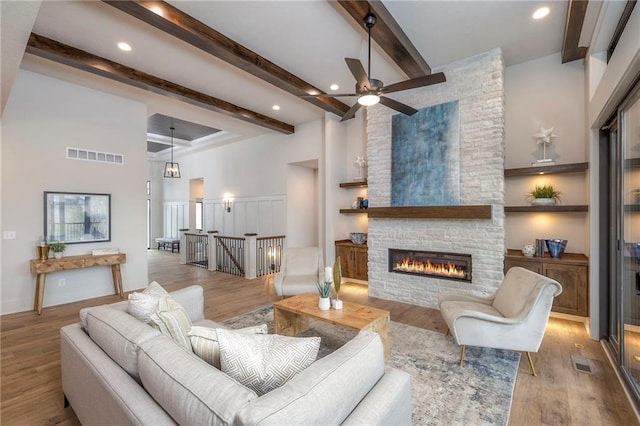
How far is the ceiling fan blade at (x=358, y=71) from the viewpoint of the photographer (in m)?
2.77

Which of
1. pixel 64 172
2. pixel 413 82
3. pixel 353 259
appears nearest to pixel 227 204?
pixel 64 172

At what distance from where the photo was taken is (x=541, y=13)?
3111mm

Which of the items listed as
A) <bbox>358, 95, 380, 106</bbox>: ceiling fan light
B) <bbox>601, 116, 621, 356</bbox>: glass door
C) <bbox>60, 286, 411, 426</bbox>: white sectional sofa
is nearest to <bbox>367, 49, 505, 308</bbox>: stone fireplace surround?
<bbox>601, 116, 621, 356</bbox>: glass door

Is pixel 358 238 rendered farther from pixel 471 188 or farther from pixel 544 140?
pixel 544 140

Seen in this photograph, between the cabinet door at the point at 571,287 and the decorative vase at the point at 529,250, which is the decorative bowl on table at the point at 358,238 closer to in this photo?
the decorative vase at the point at 529,250

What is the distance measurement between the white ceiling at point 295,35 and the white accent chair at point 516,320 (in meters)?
2.84

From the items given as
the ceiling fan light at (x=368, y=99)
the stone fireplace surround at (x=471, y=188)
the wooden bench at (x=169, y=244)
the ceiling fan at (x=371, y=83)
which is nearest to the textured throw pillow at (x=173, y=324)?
the ceiling fan at (x=371, y=83)

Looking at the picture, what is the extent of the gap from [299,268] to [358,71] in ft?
9.72

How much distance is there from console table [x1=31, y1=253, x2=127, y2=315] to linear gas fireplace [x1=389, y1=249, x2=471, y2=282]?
4626 mm

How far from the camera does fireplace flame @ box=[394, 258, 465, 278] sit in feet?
14.3

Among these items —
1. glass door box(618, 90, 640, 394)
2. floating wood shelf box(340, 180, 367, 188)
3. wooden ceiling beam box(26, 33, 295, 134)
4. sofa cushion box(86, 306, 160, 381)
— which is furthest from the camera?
floating wood shelf box(340, 180, 367, 188)

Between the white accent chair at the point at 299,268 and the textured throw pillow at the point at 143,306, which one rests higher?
the textured throw pillow at the point at 143,306

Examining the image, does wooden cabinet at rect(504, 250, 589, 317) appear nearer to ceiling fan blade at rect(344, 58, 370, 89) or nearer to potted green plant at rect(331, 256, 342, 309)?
potted green plant at rect(331, 256, 342, 309)

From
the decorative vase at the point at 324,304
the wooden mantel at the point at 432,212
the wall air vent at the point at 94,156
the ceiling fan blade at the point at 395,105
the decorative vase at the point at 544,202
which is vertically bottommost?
the decorative vase at the point at 324,304
